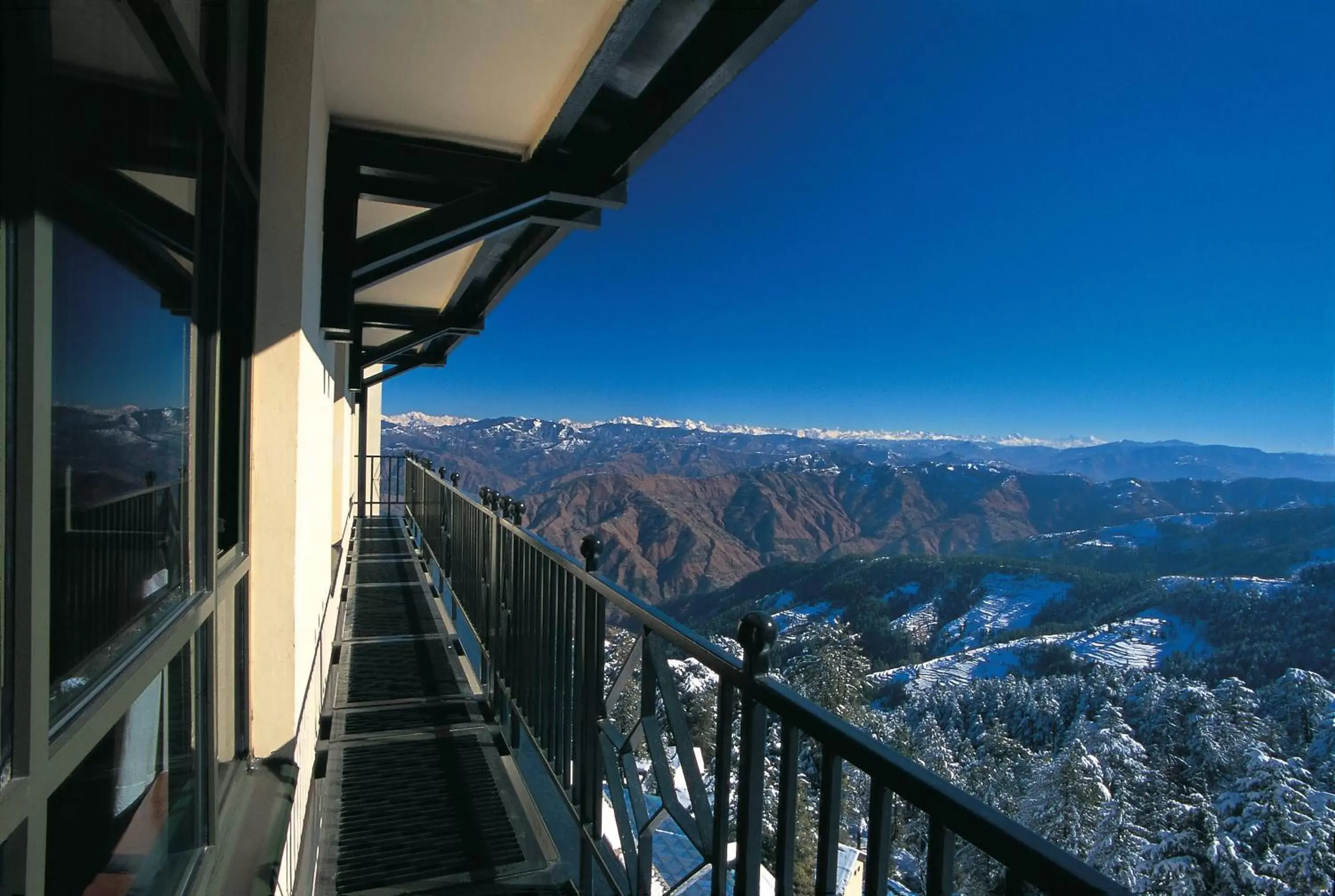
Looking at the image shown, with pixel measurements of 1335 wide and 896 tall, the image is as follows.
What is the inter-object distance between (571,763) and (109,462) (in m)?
1.55

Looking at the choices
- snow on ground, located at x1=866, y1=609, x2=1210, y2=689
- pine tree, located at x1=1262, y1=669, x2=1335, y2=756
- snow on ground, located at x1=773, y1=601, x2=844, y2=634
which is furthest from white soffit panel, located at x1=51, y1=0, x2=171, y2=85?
snow on ground, located at x1=866, y1=609, x2=1210, y2=689

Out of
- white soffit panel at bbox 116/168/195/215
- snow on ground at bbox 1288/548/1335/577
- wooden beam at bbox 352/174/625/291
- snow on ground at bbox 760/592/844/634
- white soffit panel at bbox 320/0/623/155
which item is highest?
white soffit panel at bbox 320/0/623/155

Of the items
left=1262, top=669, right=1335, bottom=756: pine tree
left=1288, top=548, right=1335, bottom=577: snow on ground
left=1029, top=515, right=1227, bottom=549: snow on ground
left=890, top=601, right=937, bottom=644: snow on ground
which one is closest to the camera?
left=1262, top=669, right=1335, bottom=756: pine tree

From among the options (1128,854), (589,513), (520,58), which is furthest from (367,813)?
(589,513)

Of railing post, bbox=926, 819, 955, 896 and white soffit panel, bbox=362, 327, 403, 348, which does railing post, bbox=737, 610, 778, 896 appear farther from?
white soffit panel, bbox=362, 327, 403, 348

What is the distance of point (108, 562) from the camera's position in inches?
40.4

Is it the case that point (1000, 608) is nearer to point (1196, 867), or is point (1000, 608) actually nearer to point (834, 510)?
point (1196, 867)

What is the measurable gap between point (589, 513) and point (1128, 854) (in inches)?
3923

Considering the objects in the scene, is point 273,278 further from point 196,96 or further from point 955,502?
point 955,502

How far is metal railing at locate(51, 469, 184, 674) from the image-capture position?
0.84m

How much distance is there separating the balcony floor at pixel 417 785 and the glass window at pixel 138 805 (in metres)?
0.74

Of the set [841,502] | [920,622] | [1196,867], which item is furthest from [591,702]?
[841,502]

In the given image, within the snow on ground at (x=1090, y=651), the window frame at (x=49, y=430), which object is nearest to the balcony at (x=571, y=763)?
the window frame at (x=49, y=430)

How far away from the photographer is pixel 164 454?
133cm
